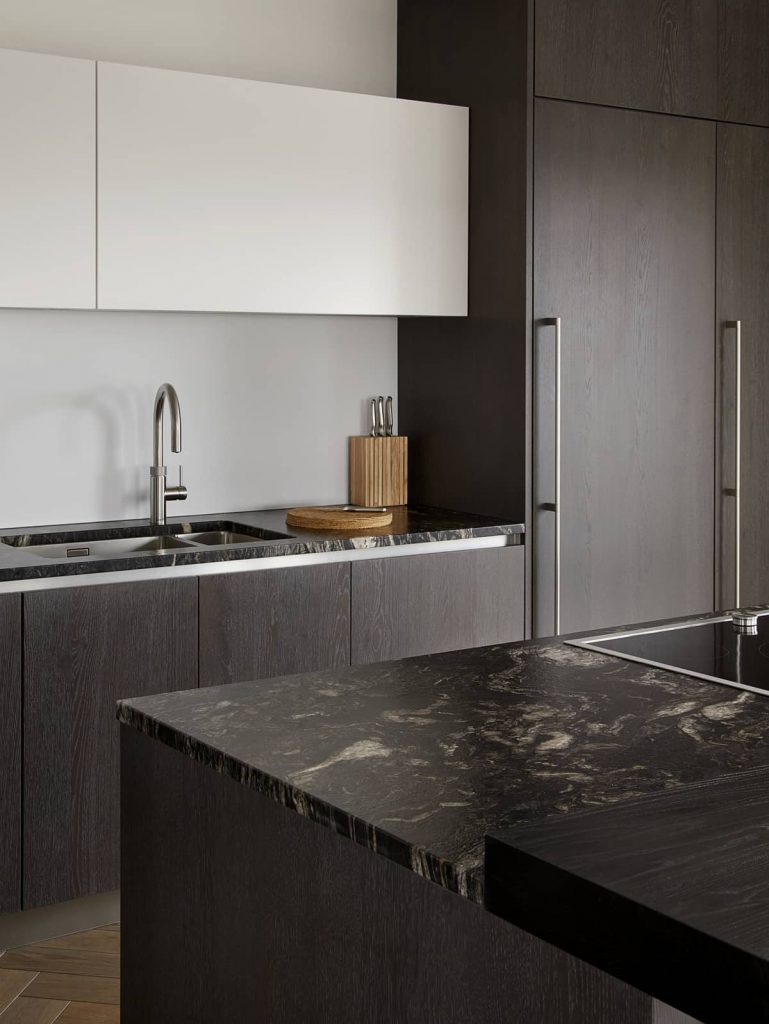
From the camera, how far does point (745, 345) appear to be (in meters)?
4.00

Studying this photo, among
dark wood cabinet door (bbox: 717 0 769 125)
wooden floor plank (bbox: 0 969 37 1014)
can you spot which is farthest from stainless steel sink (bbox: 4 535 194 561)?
dark wood cabinet door (bbox: 717 0 769 125)

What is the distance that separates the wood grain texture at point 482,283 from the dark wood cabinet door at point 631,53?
0.33ft

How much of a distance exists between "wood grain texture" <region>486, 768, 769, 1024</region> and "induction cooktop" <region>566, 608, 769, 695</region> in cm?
72

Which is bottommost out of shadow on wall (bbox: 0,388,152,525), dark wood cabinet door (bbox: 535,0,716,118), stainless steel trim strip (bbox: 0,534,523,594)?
stainless steel trim strip (bbox: 0,534,523,594)

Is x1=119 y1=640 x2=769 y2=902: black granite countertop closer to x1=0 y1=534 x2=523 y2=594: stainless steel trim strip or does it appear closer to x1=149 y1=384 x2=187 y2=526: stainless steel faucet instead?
x1=0 y1=534 x2=523 y2=594: stainless steel trim strip

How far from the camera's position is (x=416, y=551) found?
339 centimetres

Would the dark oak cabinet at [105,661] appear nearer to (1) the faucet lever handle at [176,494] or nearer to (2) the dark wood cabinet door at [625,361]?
(1) the faucet lever handle at [176,494]

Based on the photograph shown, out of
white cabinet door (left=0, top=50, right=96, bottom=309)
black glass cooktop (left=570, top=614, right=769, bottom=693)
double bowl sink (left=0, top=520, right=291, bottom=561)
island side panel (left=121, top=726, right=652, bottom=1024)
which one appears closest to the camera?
island side panel (left=121, top=726, right=652, bottom=1024)

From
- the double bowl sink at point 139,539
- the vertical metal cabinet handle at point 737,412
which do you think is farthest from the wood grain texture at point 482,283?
A: the vertical metal cabinet handle at point 737,412

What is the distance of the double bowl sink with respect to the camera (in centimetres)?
331

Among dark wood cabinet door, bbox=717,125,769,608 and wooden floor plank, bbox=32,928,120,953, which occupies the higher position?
dark wood cabinet door, bbox=717,125,769,608

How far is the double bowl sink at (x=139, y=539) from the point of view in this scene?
331 cm

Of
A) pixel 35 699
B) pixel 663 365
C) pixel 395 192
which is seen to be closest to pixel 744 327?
pixel 663 365

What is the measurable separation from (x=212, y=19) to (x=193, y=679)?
6.37 ft
